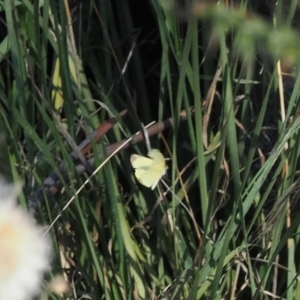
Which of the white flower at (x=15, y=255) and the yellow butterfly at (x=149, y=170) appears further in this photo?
the yellow butterfly at (x=149, y=170)

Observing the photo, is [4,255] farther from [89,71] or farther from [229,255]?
[89,71]

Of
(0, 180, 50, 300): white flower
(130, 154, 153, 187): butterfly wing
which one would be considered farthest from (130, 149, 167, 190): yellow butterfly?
(0, 180, 50, 300): white flower

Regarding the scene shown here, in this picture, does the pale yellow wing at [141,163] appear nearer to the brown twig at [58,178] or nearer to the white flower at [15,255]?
the brown twig at [58,178]

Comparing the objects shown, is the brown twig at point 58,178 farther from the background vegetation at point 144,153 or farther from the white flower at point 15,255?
the white flower at point 15,255

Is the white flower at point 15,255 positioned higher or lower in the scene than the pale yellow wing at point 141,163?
higher

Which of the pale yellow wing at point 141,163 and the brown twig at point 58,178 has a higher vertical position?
the pale yellow wing at point 141,163

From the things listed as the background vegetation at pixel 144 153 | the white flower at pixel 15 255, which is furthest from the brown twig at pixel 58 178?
the white flower at pixel 15 255

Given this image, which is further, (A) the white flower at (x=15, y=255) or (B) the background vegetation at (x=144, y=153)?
(B) the background vegetation at (x=144, y=153)

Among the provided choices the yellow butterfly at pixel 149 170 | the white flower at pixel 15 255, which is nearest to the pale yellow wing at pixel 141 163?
the yellow butterfly at pixel 149 170
